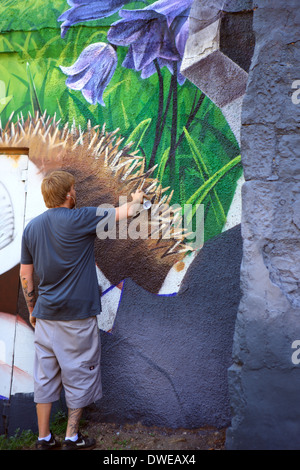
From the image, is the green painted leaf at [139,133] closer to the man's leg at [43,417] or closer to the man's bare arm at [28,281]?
the man's bare arm at [28,281]

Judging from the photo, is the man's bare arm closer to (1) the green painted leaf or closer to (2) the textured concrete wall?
(1) the green painted leaf

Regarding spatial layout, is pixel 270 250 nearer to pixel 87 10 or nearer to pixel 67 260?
pixel 67 260

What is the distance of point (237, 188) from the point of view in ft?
10.1

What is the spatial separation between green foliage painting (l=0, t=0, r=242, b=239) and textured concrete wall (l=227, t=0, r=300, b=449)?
764mm

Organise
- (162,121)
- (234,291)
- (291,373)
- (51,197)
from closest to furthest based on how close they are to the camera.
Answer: (291,373)
(51,197)
(234,291)
(162,121)

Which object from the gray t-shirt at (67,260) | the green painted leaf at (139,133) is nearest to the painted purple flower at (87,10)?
the green painted leaf at (139,133)

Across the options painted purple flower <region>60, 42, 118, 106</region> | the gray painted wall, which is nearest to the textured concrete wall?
the gray painted wall

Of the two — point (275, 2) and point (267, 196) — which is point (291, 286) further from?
point (275, 2)

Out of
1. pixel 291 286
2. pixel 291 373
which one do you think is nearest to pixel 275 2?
pixel 291 286

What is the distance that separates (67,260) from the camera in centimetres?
275

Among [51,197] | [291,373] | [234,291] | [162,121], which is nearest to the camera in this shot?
[291,373]

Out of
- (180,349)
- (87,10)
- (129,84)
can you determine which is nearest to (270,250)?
(180,349)

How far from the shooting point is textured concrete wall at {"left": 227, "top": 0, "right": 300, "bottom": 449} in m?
2.23

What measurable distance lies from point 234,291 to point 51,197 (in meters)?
1.40
